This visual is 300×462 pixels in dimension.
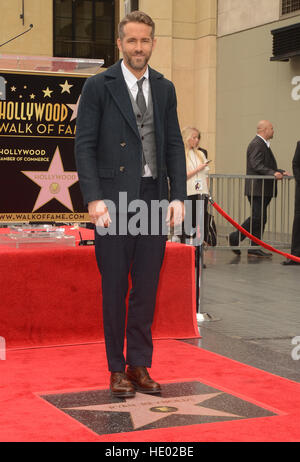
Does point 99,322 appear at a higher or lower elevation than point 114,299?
lower

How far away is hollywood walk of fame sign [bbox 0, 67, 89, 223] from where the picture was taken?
5.92 m

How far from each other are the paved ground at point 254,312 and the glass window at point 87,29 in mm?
11342

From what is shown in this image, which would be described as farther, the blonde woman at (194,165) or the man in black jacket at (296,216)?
the man in black jacket at (296,216)

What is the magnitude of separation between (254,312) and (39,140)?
8.65 ft

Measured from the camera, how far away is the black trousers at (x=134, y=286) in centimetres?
432

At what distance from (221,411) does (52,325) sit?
1.99 m

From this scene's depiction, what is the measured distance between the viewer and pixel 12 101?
5.89 meters

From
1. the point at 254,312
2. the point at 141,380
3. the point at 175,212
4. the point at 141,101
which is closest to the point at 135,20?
the point at 141,101

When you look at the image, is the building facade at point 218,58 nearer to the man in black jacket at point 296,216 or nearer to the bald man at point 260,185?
the bald man at point 260,185

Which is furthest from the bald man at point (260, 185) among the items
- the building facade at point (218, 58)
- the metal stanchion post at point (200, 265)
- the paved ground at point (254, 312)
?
the metal stanchion post at point (200, 265)

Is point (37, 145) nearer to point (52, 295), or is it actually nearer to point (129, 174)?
point (52, 295)

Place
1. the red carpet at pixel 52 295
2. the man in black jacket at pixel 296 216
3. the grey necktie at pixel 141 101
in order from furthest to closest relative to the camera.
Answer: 1. the man in black jacket at pixel 296 216
2. the red carpet at pixel 52 295
3. the grey necktie at pixel 141 101

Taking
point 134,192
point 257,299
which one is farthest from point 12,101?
point 257,299
